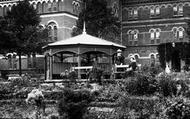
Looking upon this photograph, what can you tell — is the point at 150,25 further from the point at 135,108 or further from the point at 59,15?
the point at 135,108

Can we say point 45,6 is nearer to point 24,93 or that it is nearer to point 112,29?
point 112,29

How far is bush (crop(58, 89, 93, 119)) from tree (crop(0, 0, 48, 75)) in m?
27.7

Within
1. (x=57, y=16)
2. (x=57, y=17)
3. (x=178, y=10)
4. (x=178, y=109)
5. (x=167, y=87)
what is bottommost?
(x=178, y=109)

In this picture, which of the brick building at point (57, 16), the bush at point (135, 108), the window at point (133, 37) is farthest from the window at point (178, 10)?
the bush at point (135, 108)

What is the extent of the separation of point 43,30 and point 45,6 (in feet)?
21.5

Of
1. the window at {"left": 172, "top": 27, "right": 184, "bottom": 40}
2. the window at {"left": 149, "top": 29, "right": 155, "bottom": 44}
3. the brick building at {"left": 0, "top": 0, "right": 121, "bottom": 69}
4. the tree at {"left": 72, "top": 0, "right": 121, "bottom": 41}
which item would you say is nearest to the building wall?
the brick building at {"left": 0, "top": 0, "right": 121, "bottom": 69}

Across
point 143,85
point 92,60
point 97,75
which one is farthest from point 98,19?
point 143,85

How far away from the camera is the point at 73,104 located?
1163cm

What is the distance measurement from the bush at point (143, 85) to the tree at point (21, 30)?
2410cm

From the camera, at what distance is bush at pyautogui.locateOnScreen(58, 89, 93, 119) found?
11.6 m

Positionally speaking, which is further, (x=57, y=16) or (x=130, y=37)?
(x=130, y=37)

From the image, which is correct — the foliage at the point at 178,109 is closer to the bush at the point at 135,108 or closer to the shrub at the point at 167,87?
the bush at the point at 135,108

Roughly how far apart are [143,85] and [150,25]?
132 feet

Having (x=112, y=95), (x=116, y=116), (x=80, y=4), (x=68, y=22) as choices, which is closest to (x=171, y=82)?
(x=112, y=95)
